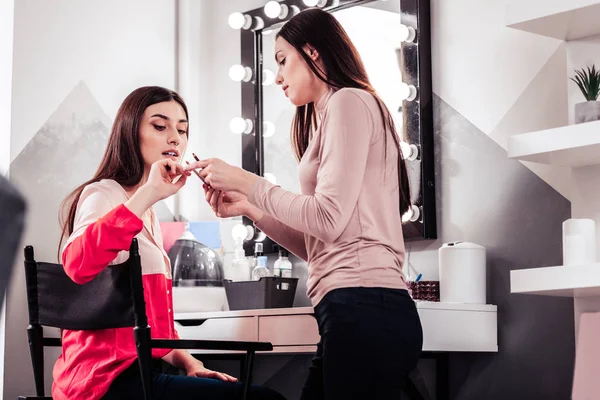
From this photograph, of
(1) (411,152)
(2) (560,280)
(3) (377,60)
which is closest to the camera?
(2) (560,280)

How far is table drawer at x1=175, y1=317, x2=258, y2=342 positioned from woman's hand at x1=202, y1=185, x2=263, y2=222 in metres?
0.86

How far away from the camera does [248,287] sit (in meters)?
2.92

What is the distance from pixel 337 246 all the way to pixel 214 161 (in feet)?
1.04

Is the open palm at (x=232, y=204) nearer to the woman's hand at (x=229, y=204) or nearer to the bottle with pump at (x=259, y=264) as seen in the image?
the woman's hand at (x=229, y=204)

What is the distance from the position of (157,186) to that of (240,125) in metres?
1.52

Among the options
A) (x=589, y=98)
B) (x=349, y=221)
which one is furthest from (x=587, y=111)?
(x=349, y=221)

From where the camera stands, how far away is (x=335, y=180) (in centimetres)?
149

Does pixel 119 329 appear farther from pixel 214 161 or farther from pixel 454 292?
pixel 454 292

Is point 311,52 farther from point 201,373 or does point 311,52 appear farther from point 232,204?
point 201,373

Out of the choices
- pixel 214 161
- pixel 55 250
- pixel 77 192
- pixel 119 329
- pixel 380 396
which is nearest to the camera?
→ pixel 380 396

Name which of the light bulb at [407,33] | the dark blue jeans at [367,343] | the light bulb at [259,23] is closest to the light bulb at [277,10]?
the light bulb at [259,23]

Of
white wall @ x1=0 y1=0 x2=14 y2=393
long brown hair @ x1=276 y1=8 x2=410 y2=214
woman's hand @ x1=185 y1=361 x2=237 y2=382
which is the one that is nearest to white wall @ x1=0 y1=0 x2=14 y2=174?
white wall @ x1=0 y1=0 x2=14 y2=393

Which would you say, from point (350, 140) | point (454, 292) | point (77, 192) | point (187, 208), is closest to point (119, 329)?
point (77, 192)

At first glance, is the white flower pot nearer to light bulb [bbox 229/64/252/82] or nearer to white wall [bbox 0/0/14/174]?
light bulb [bbox 229/64/252/82]
